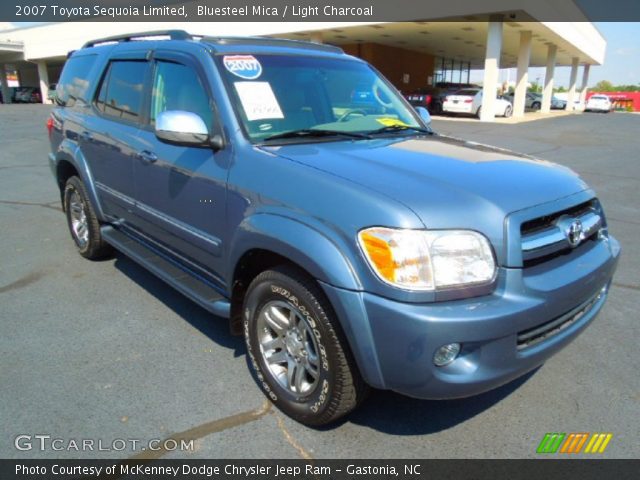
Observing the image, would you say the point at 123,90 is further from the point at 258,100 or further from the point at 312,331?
the point at 312,331

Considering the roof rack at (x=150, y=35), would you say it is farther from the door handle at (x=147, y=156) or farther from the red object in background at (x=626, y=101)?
the red object in background at (x=626, y=101)

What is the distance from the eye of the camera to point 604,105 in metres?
42.4

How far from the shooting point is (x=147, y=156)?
3521mm

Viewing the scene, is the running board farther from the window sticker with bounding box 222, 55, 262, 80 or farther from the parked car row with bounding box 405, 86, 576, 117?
the parked car row with bounding box 405, 86, 576, 117

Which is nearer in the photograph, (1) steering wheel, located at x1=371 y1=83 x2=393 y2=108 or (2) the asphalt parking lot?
(2) the asphalt parking lot

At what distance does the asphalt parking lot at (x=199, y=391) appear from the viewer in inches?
99.6

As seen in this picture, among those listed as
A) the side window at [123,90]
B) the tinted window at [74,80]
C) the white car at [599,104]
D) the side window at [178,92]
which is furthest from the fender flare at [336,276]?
the white car at [599,104]

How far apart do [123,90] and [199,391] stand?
2.60m

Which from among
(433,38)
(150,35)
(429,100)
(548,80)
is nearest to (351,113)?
(150,35)

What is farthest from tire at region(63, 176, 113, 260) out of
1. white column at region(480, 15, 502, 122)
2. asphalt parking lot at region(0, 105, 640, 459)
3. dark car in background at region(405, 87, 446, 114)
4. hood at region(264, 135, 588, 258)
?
dark car in background at region(405, 87, 446, 114)

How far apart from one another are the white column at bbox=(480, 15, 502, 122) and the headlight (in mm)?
23102

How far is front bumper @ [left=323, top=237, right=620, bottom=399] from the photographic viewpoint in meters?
2.06
